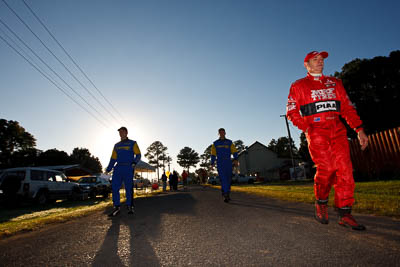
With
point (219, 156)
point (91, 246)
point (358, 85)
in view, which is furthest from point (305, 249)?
point (358, 85)

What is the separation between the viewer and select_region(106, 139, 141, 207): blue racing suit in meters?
5.71

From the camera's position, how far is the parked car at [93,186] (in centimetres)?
1627

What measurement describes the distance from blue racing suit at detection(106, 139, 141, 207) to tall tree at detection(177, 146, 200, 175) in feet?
315

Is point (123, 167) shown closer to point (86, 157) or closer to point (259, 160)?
point (259, 160)

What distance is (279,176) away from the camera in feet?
139

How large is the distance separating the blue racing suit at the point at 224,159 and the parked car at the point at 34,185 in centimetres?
974

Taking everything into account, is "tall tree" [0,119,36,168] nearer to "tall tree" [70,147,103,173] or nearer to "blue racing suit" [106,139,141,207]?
"tall tree" [70,147,103,173]

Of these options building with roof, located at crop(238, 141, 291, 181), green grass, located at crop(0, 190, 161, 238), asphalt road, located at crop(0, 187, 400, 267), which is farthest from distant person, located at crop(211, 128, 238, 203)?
building with roof, located at crop(238, 141, 291, 181)

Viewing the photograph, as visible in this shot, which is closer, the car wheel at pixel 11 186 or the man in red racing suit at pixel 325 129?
the man in red racing suit at pixel 325 129

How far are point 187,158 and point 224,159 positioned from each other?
311 ft

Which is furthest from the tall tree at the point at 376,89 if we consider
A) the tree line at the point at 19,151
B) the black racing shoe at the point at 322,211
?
the tree line at the point at 19,151

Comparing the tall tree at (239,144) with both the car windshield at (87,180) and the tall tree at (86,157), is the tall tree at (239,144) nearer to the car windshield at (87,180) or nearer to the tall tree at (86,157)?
the tall tree at (86,157)

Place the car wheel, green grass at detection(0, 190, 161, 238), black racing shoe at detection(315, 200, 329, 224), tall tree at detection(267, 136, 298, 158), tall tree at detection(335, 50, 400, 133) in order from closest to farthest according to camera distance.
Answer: black racing shoe at detection(315, 200, 329, 224), green grass at detection(0, 190, 161, 238), the car wheel, tall tree at detection(335, 50, 400, 133), tall tree at detection(267, 136, 298, 158)

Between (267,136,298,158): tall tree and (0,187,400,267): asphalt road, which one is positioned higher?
(267,136,298,158): tall tree
